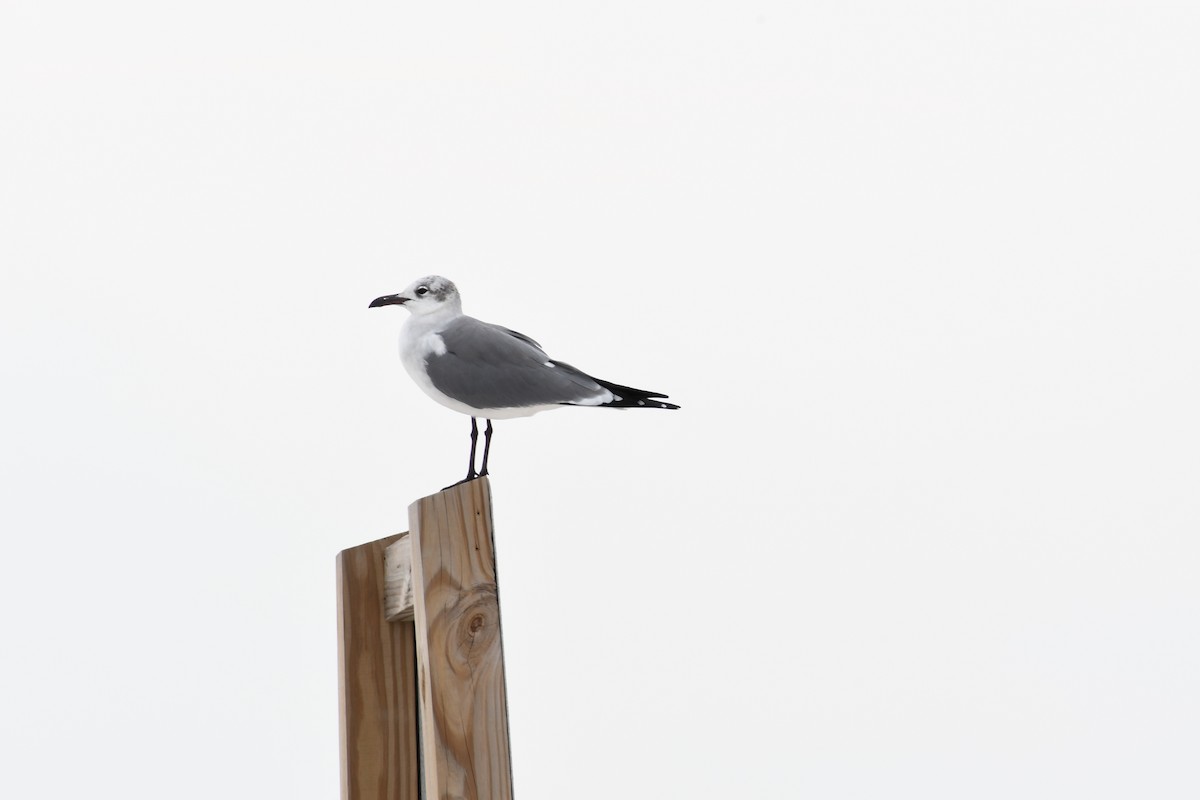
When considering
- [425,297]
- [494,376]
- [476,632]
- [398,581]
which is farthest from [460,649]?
[425,297]

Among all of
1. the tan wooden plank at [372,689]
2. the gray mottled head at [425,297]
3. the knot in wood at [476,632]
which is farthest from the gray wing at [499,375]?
the knot in wood at [476,632]

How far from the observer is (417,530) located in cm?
142

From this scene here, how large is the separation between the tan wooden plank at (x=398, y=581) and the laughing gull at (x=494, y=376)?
0.22 m

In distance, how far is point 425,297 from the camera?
1908 mm

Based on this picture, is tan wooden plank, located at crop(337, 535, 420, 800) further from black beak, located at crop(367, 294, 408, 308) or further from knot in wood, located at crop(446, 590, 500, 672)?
black beak, located at crop(367, 294, 408, 308)

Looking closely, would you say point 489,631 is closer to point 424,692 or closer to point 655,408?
point 424,692

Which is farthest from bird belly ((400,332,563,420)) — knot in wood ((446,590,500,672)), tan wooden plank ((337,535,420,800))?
knot in wood ((446,590,500,672))

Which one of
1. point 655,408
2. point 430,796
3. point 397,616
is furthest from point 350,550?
point 655,408

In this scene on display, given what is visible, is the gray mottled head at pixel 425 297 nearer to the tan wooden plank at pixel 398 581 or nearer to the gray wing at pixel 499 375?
the gray wing at pixel 499 375

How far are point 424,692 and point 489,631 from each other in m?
0.10

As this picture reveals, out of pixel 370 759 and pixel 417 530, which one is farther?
pixel 370 759

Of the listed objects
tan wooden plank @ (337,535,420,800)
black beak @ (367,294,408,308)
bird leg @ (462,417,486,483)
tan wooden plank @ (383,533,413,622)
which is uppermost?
black beak @ (367,294,408,308)

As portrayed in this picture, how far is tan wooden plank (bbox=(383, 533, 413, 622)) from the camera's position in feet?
5.06

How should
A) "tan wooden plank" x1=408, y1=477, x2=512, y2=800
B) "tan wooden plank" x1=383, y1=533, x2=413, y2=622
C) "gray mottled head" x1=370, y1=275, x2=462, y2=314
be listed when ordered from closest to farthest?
"tan wooden plank" x1=408, y1=477, x2=512, y2=800
"tan wooden plank" x1=383, y1=533, x2=413, y2=622
"gray mottled head" x1=370, y1=275, x2=462, y2=314
